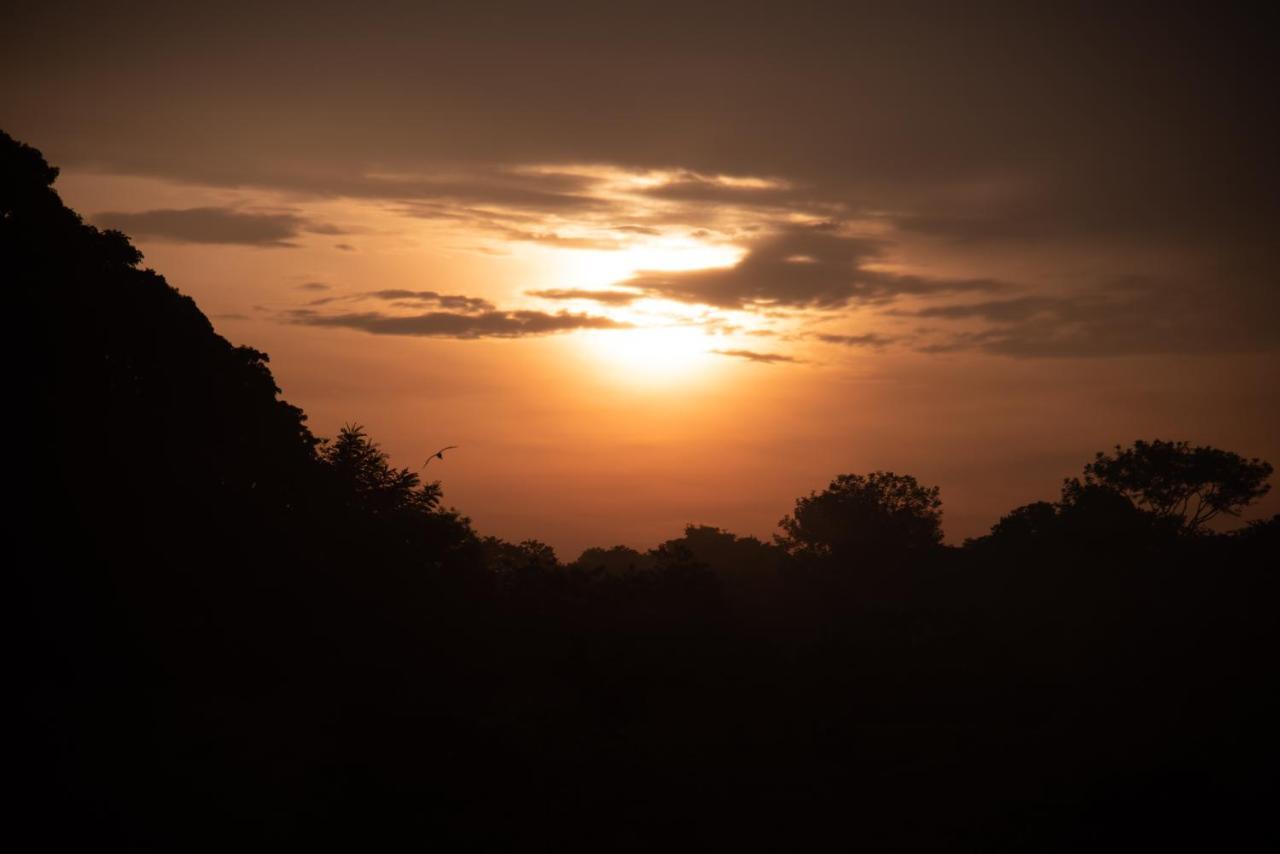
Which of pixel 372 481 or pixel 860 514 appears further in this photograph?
pixel 860 514

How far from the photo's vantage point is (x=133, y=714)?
28.5 m

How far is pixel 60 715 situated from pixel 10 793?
126 inches

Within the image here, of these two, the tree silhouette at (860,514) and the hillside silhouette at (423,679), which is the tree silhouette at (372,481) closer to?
the hillside silhouette at (423,679)

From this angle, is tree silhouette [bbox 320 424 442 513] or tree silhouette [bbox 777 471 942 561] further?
tree silhouette [bbox 777 471 942 561]

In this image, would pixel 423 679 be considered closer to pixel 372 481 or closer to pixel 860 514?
pixel 372 481

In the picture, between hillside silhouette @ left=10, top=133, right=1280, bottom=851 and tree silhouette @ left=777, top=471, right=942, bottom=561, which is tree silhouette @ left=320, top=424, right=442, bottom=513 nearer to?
hillside silhouette @ left=10, top=133, right=1280, bottom=851

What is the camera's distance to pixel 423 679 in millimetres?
34250

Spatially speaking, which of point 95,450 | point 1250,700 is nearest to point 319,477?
point 95,450

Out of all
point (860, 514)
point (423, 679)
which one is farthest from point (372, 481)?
point (860, 514)

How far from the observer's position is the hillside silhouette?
27219 mm

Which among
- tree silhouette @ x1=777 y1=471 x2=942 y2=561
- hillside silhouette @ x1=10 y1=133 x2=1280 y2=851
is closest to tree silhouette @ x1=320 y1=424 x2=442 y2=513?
hillside silhouette @ x1=10 y1=133 x2=1280 y2=851

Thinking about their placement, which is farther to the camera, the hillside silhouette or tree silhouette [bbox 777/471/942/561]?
tree silhouette [bbox 777/471/942/561]

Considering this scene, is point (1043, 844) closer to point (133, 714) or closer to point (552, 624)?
point (552, 624)

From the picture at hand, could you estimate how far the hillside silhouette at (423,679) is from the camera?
27.2 metres
